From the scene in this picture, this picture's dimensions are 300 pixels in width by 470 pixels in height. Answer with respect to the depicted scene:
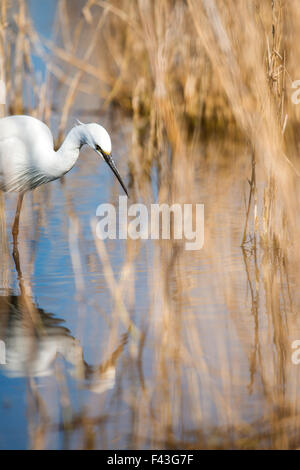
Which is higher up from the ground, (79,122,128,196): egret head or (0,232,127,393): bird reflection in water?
(79,122,128,196): egret head

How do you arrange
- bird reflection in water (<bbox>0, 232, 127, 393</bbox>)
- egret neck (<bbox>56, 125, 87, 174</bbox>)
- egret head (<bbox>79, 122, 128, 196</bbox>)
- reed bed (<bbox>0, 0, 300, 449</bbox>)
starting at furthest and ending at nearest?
egret neck (<bbox>56, 125, 87, 174</bbox>) → egret head (<bbox>79, 122, 128, 196</bbox>) → bird reflection in water (<bbox>0, 232, 127, 393</bbox>) → reed bed (<bbox>0, 0, 300, 449</bbox>)

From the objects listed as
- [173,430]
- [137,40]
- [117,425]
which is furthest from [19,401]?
[137,40]

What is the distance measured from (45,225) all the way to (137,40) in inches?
119

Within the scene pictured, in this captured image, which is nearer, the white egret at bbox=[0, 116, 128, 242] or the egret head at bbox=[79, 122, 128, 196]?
the egret head at bbox=[79, 122, 128, 196]

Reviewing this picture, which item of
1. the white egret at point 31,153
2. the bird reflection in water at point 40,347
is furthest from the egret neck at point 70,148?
the bird reflection in water at point 40,347

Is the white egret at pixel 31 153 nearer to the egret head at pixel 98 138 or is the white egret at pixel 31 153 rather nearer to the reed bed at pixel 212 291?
the egret head at pixel 98 138

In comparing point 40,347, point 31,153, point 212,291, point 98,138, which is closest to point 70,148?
point 31,153

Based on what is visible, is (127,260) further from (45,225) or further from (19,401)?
(19,401)

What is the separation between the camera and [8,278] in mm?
4191

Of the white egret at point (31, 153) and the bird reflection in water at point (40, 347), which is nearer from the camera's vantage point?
the bird reflection in water at point (40, 347)

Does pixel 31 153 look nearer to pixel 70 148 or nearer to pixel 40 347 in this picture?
pixel 70 148

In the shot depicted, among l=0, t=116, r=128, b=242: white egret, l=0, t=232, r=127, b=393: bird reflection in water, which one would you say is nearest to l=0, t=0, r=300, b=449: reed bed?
l=0, t=232, r=127, b=393: bird reflection in water

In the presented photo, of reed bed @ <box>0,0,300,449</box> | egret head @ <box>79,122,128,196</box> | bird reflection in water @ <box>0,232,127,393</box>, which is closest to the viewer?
reed bed @ <box>0,0,300,449</box>

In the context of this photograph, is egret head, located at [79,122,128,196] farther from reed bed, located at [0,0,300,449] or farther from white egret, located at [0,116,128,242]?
reed bed, located at [0,0,300,449]
